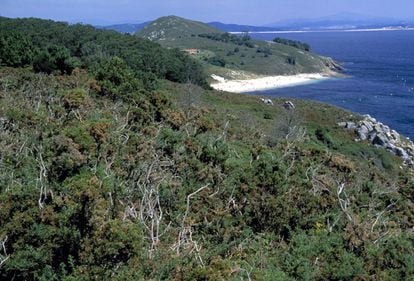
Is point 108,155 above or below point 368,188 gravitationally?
above

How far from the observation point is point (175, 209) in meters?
13.9

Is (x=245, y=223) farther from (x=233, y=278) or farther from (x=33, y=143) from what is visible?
(x=33, y=143)

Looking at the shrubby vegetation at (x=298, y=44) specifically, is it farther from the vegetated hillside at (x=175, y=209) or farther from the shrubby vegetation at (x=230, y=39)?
the vegetated hillside at (x=175, y=209)

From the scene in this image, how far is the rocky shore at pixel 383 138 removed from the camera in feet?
159

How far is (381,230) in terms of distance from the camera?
1323cm

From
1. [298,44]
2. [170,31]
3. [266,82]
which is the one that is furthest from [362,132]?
[170,31]

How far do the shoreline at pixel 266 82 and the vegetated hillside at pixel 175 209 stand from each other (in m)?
76.6

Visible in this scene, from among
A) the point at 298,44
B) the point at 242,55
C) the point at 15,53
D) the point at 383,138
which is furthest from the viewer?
the point at 298,44

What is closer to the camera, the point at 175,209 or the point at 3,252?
the point at 3,252

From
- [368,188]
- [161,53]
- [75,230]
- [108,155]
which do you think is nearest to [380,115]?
[161,53]

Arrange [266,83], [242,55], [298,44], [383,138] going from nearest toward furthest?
1. [383,138]
2. [266,83]
3. [242,55]
4. [298,44]

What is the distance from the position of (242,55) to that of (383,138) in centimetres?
9555

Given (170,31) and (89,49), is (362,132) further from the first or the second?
(170,31)

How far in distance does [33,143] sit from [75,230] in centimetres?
657
